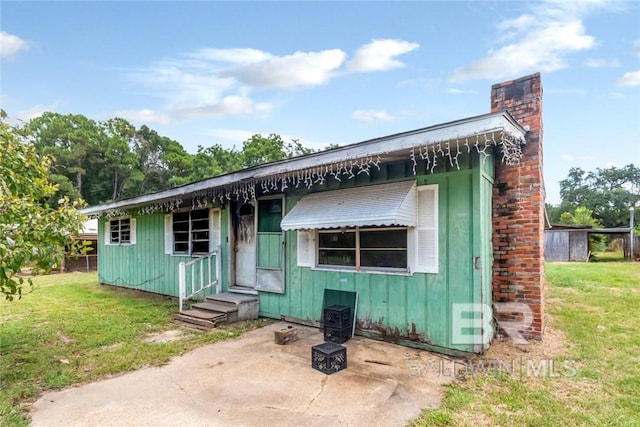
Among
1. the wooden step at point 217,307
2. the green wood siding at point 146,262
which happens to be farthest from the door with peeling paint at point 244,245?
the green wood siding at point 146,262

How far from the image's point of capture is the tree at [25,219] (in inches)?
119

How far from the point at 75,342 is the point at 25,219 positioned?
2.30 metres

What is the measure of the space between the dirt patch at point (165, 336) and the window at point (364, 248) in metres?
2.41

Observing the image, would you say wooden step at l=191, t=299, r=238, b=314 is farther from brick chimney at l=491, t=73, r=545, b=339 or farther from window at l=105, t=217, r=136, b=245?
window at l=105, t=217, r=136, b=245

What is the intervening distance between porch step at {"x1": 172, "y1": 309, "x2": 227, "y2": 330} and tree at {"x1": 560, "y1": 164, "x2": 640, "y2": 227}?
4032cm

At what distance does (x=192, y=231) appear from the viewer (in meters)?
7.79

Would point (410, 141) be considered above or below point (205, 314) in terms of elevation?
above

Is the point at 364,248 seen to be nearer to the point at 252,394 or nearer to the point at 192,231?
the point at 252,394

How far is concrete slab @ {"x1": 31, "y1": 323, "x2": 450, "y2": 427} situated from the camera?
272 cm

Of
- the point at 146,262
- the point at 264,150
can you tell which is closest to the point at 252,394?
the point at 146,262

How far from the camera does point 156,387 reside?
3.32 m

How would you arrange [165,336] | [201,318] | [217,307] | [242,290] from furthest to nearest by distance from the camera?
1. [242,290]
2. [217,307]
3. [201,318]
4. [165,336]

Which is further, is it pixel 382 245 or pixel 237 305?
pixel 237 305

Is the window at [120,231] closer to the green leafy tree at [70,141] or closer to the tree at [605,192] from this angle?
the green leafy tree at [70,141]
